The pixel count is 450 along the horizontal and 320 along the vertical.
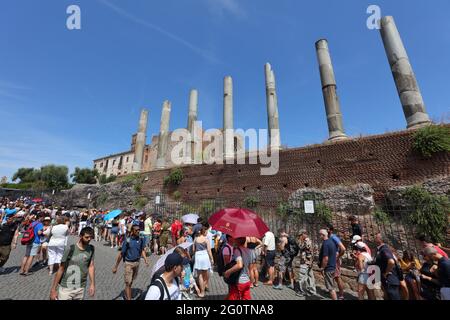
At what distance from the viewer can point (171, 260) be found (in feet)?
7.71

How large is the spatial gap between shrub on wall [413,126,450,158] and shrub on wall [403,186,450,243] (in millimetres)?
1802

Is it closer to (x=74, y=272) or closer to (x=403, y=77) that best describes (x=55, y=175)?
(x=74, y=272)

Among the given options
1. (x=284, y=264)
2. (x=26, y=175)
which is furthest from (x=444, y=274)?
(x=26, y=175)

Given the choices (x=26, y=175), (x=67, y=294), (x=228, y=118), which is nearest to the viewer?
(x=67, y=294)

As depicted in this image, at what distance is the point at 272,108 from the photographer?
15.7 m

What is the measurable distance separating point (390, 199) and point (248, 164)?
748cm

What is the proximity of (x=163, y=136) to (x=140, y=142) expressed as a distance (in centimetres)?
328

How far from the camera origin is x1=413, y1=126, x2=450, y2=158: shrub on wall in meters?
8.39

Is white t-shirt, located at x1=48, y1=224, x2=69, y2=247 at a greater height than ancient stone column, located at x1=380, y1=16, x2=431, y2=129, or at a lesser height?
lesser

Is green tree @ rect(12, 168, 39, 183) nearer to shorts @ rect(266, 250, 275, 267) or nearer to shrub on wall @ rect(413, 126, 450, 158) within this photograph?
shorts @ rect(266, 250, 275, 267)

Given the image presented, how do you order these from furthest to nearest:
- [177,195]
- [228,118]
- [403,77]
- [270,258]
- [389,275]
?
1. [228,118]
2. [177,195]
3. [403,77]
4. [270,258]
5. [389,275]

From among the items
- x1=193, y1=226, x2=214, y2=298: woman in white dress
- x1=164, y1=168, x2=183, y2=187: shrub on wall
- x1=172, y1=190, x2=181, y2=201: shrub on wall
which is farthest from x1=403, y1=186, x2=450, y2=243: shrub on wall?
x1=164, y1=168, x2=183, y2=187: shrub on wall

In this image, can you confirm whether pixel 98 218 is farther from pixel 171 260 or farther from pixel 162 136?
pixel 171 260
